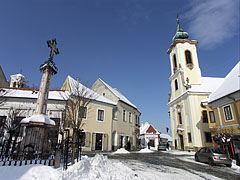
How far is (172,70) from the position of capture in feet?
124

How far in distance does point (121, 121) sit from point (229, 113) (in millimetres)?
15764

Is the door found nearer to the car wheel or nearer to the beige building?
the beige building

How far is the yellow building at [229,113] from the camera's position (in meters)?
16.2

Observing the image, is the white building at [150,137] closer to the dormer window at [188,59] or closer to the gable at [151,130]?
the gable at [151,130]

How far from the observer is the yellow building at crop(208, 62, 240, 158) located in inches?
637

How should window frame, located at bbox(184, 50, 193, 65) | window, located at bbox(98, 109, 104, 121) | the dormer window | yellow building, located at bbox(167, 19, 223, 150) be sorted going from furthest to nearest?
window frame, located at bbox(184, 50, 193, 65), the dormer window, yellow building, located at bbox(167, 19, 223, 150), window, located at bbox(98, 109, 104, 121)

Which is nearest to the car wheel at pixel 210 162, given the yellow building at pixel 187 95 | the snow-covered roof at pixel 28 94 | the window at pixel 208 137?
the yellow building at pixel 187 95

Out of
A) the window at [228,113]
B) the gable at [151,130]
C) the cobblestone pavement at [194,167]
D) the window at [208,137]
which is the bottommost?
the cobblestone pavement at [194,167]

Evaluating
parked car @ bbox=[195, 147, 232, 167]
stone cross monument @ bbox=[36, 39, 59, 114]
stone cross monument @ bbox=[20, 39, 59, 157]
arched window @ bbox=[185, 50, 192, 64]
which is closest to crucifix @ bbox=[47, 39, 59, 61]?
stone cross monument @ bbox=[36, 39, 59, 114]

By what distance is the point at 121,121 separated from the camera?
27375 mm

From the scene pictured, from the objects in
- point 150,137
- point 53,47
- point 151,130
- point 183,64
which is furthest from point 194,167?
point 151,130

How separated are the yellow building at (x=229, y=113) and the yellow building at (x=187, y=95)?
5.99 meters

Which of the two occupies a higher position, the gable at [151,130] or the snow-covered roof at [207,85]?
the snow-covered roof at [207,85]

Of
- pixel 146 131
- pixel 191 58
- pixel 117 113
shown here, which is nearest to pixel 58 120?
pixel 117 113
